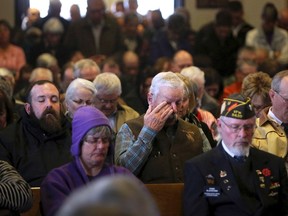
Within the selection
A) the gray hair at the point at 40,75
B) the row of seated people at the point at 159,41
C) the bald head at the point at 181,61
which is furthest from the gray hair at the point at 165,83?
the row of seated people at the point at 159,41

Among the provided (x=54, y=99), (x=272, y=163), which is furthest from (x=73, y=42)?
(x=272, y=163)

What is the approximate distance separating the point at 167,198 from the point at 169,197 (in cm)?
1

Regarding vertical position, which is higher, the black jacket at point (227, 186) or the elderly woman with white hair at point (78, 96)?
the elderly woman with white hair at point (78, 96)

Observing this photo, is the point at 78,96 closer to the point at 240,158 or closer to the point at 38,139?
the point at 38,139

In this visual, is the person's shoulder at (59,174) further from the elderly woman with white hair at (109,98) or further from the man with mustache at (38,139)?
the elderly woman with white hair at (109,98)

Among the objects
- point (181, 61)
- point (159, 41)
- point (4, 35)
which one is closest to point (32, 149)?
point (181, 61)

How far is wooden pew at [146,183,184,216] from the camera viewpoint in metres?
5.95

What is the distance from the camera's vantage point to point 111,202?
9.57 ft

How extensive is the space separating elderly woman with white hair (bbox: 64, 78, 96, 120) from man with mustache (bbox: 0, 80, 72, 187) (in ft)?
1.18

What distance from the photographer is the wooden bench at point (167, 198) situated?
19.5 ft

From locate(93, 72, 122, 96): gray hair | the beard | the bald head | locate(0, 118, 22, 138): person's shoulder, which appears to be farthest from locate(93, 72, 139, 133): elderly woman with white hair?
the bald head

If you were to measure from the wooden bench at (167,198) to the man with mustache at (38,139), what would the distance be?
0.38m

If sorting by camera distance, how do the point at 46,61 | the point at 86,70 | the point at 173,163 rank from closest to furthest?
the point at 173,163, the point at 86,70, the point at 46,61

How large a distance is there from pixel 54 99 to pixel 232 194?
5.97 ft
